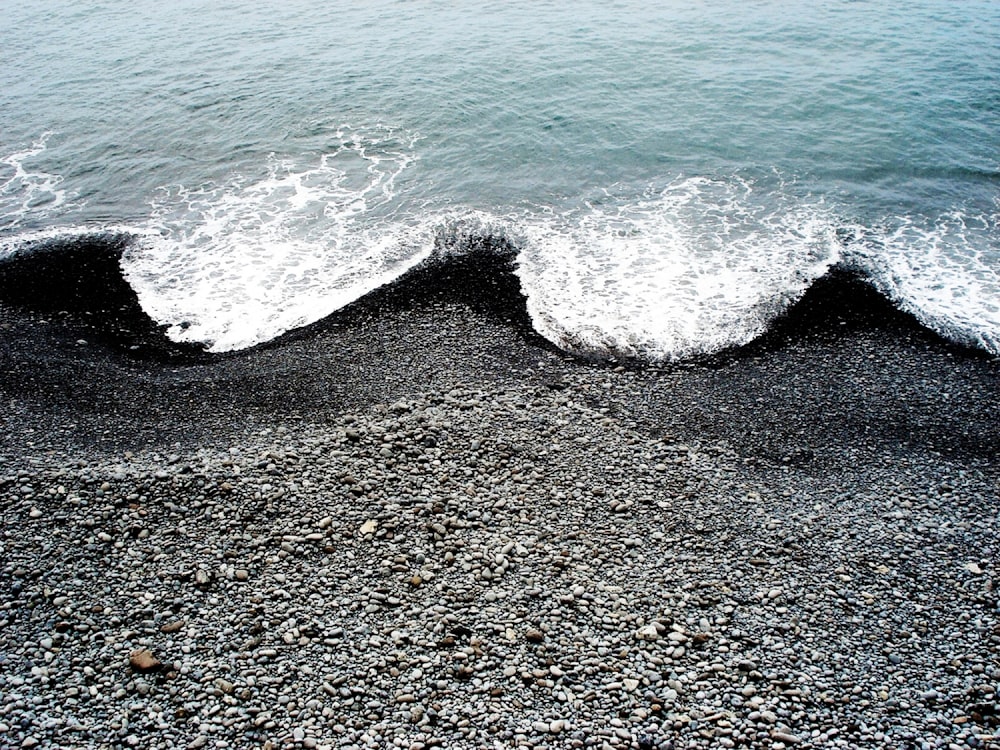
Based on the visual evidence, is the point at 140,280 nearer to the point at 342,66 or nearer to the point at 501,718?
the point at 501,718

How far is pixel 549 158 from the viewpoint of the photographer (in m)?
32.3

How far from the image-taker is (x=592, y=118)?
1401 inches

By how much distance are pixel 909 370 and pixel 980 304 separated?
5.24 m

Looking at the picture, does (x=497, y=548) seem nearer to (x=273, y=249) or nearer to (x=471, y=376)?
(x=471, y=376)

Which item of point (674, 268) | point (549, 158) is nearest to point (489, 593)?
point (674, 268)

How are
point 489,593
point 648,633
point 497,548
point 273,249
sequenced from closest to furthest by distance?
point 648,633 < point 489,593 < point 497,548 < point 273,249

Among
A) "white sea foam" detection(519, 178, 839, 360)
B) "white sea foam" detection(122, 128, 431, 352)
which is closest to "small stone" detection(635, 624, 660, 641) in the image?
"white sea foam" detection(519, 178, 839, 360)

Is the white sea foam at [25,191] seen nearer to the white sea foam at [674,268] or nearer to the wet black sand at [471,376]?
the wet black sand at [471,376]

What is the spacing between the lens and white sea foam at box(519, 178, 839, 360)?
2125cm

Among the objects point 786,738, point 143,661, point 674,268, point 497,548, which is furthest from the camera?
point 674,268

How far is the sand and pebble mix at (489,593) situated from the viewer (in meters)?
11.3

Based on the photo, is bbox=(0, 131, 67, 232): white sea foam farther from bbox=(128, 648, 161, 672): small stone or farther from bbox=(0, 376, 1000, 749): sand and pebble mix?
bbox=(128, 648, 161, 672): small stone

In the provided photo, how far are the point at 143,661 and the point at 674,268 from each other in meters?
20.1

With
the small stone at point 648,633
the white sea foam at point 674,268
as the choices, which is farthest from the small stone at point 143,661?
the white sea foam at point 674,268
